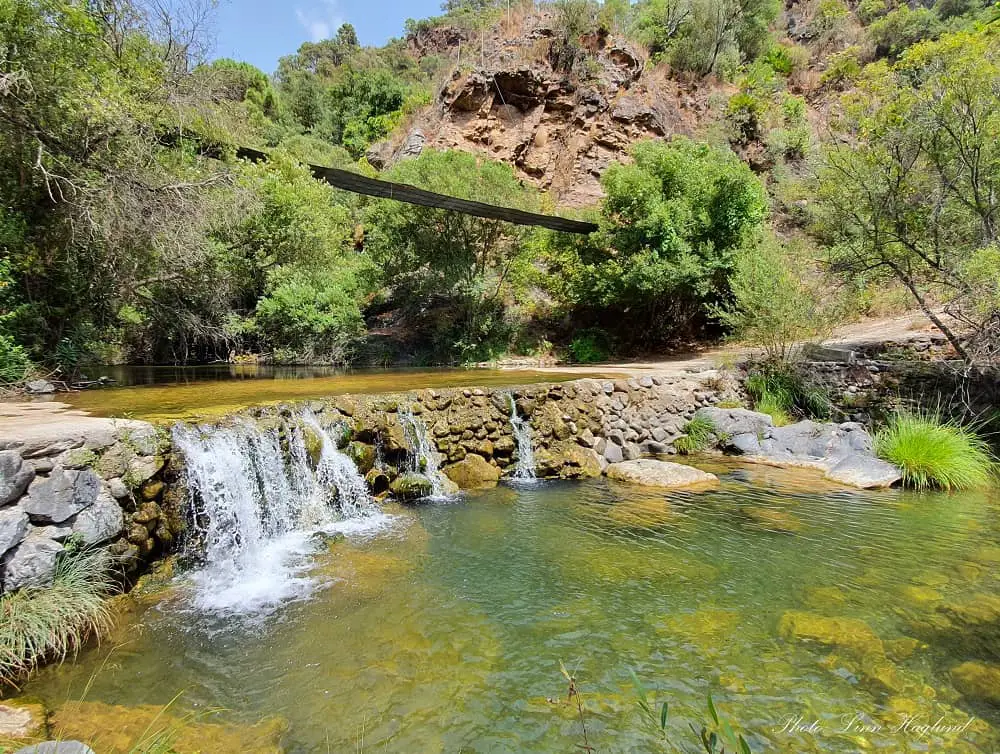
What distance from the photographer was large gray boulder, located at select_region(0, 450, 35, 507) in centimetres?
347

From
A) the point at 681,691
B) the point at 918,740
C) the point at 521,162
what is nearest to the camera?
the point at 918,740

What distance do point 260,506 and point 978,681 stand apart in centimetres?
562

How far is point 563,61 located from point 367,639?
25.0 m

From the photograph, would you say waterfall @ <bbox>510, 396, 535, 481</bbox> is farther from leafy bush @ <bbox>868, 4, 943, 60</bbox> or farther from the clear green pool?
leafy bush @ <bbox>868, 4, 943, 60</bbox>

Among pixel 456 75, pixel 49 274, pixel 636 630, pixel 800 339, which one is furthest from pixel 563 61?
pixel 636 630

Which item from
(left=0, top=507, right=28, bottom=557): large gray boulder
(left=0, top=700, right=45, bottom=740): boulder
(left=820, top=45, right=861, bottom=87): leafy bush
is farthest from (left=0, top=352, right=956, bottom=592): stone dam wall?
(left=820, top=45, right=861, bottom=87): leafy bush

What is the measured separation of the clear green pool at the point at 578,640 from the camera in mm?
2748

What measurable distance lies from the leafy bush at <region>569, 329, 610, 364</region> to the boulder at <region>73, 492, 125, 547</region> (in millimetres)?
13111

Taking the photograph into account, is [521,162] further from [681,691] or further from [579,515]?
[681,691]

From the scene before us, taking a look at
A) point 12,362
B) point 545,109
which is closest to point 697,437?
point 12,362

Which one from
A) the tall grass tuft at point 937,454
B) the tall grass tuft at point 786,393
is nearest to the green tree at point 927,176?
the tall grass tuft at point 937,454

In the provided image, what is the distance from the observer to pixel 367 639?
349cm

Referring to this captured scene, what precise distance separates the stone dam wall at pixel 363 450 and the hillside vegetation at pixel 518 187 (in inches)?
117

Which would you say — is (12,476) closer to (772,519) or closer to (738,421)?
(772,519)
